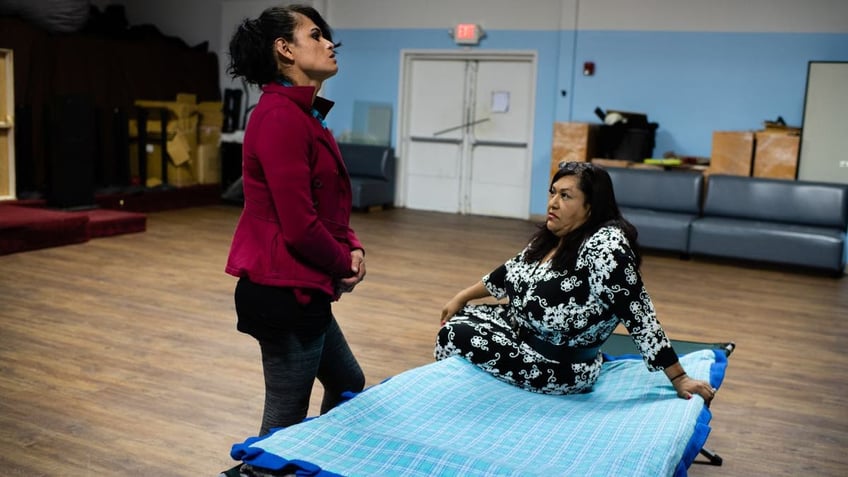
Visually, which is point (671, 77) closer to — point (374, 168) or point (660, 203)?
point (660, 203)

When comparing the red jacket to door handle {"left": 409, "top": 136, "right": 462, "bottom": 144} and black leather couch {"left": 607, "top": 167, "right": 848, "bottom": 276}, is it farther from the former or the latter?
door handle {"left": 409, "top": 136, "right": 462, "bottom": 144}

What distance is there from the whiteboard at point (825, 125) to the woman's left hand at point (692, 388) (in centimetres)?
580

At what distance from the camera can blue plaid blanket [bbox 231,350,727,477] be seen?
211 centimetres

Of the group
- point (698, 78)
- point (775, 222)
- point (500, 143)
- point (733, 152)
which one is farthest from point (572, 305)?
point (500, 143)

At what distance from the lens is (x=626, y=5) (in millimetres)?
8711

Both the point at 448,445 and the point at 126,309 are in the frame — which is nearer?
the point at 448,445

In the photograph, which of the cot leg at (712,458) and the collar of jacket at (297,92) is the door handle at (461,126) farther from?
the collar of jacket at (297,92)

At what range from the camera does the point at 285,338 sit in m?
1.89

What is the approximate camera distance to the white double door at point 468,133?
950 centimetres

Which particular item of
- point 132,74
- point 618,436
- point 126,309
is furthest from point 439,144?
point 618,436

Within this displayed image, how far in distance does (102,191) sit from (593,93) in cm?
537

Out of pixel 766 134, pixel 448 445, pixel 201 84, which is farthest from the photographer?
pixel 201 84

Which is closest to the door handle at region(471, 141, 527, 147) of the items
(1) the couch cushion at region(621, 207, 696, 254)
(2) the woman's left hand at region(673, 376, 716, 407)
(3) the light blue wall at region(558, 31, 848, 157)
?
(3) the light blue wall at region(558, 31, 848, 157)

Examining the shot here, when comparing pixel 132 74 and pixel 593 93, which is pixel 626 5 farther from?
pixel 132 74
